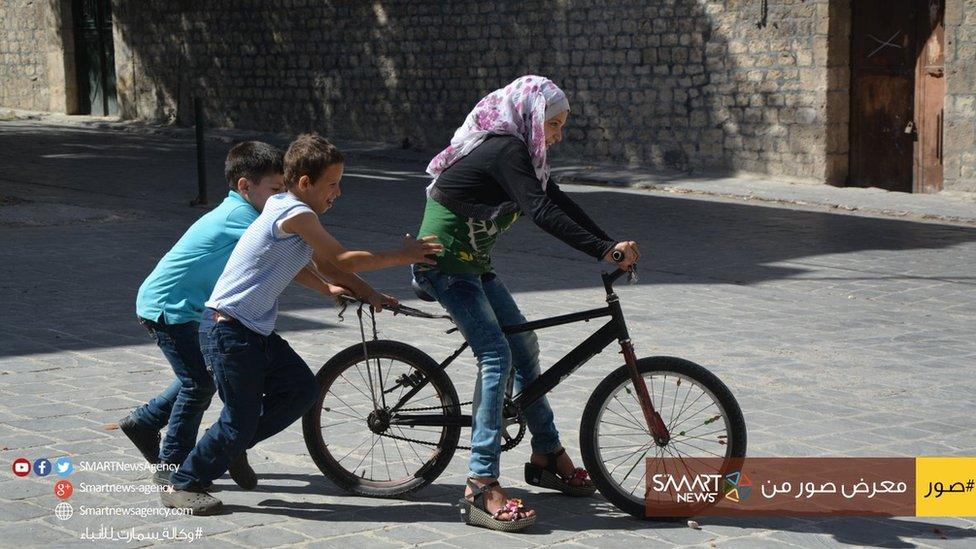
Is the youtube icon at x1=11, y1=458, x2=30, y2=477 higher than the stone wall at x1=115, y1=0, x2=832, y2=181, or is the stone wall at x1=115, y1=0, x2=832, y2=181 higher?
the stone wall at x1=115, y1=0, x2=832, y2=181

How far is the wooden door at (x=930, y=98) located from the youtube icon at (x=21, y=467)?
14.1 meters

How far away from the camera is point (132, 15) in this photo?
98.1 ft

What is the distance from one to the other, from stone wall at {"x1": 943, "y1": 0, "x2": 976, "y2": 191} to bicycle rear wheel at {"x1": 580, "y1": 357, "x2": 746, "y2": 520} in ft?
42.6

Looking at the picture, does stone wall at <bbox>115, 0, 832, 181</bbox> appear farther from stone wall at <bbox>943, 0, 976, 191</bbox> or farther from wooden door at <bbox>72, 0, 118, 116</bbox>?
stone wall at <bbox>943, 0, 976, 191</bbox>

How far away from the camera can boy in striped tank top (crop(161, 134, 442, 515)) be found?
4.87 metres

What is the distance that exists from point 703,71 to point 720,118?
697mm

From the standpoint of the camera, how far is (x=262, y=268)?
4.93 meters

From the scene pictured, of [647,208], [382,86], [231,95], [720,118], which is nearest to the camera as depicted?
[647,208]

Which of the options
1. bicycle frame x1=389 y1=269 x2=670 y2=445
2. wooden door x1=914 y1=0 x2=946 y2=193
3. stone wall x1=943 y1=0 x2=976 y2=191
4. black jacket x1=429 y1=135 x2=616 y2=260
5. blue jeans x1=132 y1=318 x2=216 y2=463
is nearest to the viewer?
black jacket x1=429 y1=135 x2=616 y2=260

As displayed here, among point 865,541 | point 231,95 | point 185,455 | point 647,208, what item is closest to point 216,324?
point 185,455

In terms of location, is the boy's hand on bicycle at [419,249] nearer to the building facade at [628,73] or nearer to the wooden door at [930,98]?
the building facade at [628,73]

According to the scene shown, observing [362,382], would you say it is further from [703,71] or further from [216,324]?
[703,71]

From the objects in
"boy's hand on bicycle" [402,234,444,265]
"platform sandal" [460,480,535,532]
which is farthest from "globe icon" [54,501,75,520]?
"boy's hand on bicycle" [402,234,444,265]

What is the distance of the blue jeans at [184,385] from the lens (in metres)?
5.13
